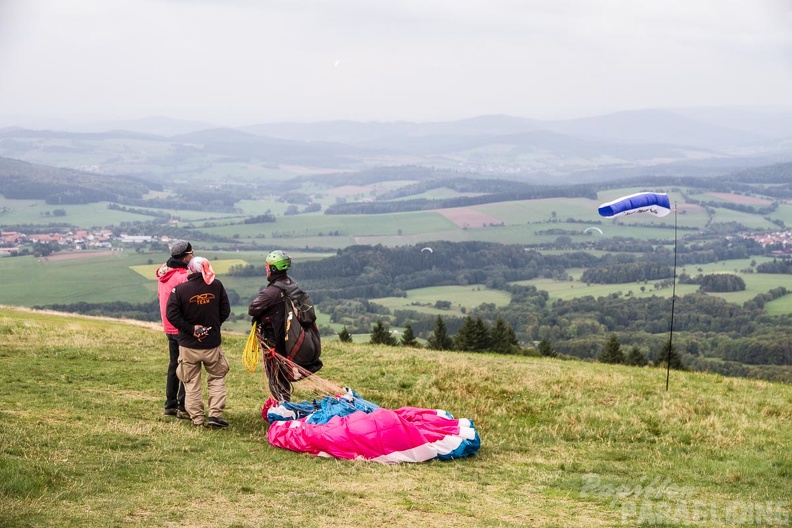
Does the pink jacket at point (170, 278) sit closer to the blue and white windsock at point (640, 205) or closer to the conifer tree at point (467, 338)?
the blue and white windsock at point (640, 205)

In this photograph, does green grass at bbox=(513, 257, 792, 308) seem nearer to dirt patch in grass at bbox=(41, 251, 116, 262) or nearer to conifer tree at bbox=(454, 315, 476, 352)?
dirt patch in grass at bbox=(41, 251, 116, 262)

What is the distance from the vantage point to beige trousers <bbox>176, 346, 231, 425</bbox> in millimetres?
12602

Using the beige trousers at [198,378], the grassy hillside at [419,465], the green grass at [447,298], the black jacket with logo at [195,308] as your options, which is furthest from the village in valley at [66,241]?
the black jacket with logo at [195,308]

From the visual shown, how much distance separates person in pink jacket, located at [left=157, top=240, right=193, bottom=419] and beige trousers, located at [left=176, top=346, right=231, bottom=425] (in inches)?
14.5

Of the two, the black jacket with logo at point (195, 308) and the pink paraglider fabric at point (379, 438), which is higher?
the black jacket with logo at point (195, 308)

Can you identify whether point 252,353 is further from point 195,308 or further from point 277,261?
point 277,261

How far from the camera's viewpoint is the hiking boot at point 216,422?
41.6 ft

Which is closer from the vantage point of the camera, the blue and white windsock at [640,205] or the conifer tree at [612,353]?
the blue and white windsock at [640,205]

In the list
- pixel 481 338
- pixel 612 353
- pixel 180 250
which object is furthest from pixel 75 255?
pixel 180 250

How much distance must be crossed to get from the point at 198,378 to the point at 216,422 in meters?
0.71

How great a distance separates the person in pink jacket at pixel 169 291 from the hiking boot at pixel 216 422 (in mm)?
662

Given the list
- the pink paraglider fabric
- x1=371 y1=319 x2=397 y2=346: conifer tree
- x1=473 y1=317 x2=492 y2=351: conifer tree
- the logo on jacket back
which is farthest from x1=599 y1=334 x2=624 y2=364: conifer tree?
the logo on jacket back

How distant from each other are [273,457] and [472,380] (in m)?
7.16

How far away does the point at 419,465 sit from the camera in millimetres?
11008
